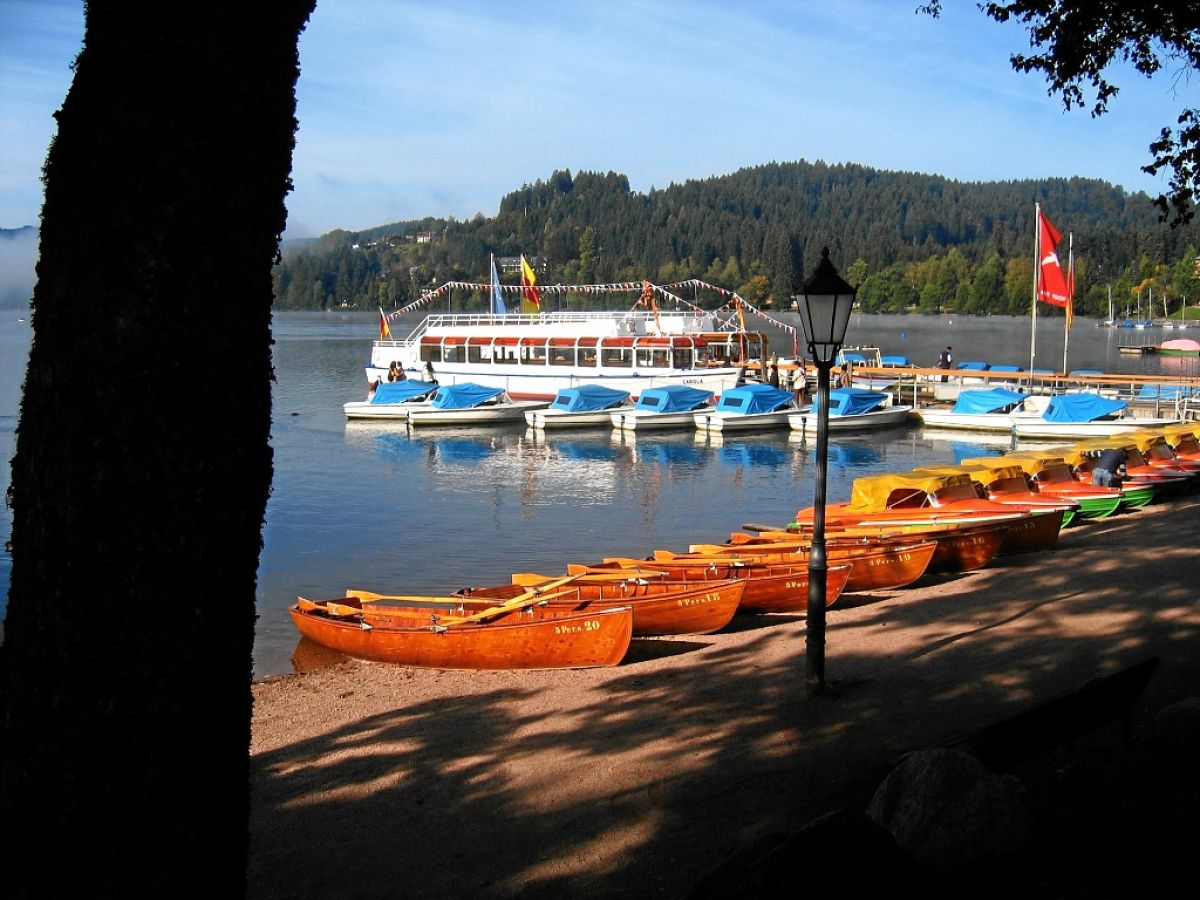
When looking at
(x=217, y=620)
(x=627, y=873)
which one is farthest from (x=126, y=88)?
(x=627, y=873)

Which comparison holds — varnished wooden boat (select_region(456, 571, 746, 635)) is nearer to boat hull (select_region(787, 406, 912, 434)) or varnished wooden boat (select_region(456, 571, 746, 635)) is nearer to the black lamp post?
the black lamp post

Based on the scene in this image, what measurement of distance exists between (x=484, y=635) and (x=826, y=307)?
228 inches

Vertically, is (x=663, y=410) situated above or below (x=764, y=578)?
above

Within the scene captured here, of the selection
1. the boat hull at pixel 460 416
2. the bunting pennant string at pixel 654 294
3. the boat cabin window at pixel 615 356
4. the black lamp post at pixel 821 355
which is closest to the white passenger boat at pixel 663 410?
the bunting pennant string at pixel 654 294

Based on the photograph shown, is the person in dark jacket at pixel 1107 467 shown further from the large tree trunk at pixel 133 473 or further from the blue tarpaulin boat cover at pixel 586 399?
the blue tarpaulin boat cover at pixel 586 399

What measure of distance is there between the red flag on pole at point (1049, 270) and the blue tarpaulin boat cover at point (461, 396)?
2145 cm

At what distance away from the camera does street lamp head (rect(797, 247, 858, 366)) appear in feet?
30.9

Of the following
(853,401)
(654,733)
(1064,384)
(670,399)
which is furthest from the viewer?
(1064,384)

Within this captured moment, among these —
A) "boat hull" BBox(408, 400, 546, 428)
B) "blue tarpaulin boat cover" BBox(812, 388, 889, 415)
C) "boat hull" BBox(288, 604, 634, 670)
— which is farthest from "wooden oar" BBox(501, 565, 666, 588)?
"boat hull" BBox(408, 400, 546, 428)

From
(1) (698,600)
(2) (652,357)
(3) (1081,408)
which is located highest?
(2) (652,357)

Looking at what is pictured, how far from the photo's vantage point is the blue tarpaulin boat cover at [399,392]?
156 feet

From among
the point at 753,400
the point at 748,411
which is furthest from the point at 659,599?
the point at 753,400

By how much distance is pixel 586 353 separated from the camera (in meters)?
51.7

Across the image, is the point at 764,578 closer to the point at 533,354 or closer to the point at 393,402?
the point at 393,402
